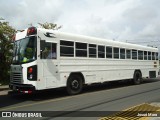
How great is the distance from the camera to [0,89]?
15641 millimetres

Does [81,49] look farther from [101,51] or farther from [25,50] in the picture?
[25,50]

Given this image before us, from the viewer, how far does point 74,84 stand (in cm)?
1302

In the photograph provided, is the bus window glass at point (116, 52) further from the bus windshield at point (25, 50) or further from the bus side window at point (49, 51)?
the bus windshield at point (25, 50)

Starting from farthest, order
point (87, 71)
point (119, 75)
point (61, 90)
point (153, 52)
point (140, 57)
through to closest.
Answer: point (153, 52) → point (140, 57) → point (119, 75) → point (61, 90) → point (87, 71)

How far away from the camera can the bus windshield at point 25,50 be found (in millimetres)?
11422

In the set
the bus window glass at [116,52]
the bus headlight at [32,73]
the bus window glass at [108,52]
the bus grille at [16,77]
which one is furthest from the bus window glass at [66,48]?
the bus window glass at [116,52]

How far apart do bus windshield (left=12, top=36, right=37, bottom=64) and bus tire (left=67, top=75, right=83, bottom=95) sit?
91.6 inches

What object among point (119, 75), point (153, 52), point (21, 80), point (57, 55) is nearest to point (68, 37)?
point (57, 55)

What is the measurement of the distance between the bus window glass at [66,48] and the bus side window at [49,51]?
428 millimetres

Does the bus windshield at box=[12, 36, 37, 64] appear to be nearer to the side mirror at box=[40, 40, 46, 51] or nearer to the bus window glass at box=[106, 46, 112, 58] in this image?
the side mirror at box=[40, 40, 46, 51]

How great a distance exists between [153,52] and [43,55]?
11829 mm

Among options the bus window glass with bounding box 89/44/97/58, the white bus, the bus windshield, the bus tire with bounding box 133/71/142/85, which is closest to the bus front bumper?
the white bus

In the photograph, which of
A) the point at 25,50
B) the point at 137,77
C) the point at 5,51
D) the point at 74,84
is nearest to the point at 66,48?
the point at 74,84

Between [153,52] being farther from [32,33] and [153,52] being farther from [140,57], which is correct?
[32,33]
